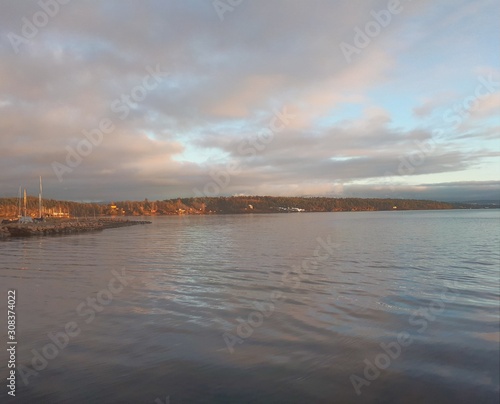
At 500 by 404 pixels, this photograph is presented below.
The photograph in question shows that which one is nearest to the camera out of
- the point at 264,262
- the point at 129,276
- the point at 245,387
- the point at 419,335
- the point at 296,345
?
the point at 245,387

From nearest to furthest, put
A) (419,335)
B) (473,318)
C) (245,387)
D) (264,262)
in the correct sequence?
(245,387)
(419,335)
(473,318)
(264,262)

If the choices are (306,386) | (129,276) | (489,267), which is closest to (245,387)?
(306,386)

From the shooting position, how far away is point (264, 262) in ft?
83.8

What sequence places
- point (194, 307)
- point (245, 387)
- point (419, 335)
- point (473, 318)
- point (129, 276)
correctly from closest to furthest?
1. point (245, 387)
2. point (419, 335)
3. point (473, 318)
4. point (194, 307)
5. point (129, 276)

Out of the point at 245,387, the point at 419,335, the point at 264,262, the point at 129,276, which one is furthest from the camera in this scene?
the point at 264,262

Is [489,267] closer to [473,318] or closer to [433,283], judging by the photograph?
[433,283]

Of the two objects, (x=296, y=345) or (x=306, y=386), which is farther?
(x=296, y=345)

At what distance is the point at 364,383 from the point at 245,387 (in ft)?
7.71

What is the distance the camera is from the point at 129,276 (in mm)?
20641

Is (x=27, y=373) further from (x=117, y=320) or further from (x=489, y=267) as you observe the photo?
(x=489, y=267)

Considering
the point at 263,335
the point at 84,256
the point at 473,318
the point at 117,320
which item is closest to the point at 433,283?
the point at 473,318

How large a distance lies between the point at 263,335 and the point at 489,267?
17508mm

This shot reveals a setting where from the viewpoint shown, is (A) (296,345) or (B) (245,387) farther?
(A) (296,345)

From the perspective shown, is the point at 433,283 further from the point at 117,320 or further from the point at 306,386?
the point at 117,320
